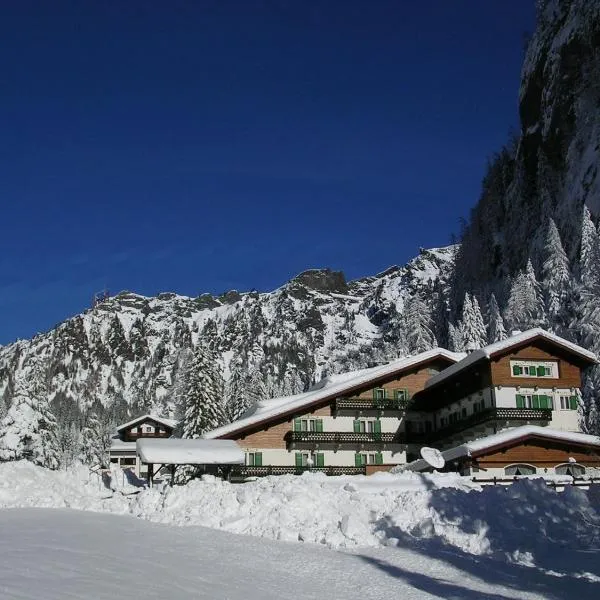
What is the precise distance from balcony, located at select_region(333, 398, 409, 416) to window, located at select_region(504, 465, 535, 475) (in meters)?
12.0

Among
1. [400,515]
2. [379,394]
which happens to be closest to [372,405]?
[379,394]

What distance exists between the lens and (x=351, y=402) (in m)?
54.6

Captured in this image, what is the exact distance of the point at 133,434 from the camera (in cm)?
9675

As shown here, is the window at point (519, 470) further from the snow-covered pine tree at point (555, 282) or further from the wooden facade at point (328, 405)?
the snow-covered pine tree at point (555, 282)

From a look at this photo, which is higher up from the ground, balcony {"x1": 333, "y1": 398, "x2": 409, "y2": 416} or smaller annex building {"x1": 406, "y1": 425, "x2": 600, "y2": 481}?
balcony {"x1": 333, "y1": 398, "x2": 409, "y2": 416}

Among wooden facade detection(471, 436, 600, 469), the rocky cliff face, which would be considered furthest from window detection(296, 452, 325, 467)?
the rocky cliff face

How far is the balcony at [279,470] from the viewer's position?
49.6 meters

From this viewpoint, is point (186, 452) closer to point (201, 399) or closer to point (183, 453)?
point (183, 453)

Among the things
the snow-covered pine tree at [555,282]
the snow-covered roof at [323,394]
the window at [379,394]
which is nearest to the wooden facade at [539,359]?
the snow-covered roof at [323,394]

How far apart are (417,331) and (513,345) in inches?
1989

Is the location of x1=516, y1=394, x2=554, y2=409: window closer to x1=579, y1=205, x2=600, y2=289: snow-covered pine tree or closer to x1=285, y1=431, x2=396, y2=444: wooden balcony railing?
x1=285, y1=431, x2=396, y2=444: wooden balcony railing

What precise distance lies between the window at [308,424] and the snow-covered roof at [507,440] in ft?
31.2

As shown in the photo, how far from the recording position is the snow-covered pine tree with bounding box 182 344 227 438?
62594 mm

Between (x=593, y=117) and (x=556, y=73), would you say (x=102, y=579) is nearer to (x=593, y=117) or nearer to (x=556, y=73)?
(x=593, y=117)
